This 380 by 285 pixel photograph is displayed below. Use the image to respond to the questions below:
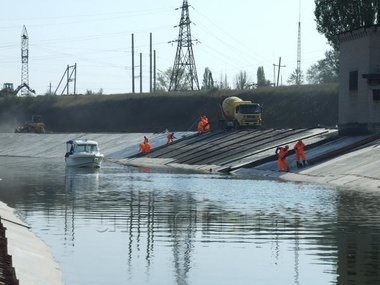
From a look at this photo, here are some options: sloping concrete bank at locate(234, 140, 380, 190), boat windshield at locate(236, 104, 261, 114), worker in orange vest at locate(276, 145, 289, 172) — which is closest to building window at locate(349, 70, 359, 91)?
sloping concrete bank at locate(234, 140, 380, 190)

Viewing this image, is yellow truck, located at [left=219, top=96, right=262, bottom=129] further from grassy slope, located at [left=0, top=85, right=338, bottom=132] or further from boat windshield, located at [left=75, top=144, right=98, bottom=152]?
boat windshield, located at [left=75, top=144, right=98, bottom=152]

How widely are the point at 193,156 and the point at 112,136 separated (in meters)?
28.1

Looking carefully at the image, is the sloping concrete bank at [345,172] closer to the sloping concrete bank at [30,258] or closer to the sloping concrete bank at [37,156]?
the sloping concrete bank at [37,156]

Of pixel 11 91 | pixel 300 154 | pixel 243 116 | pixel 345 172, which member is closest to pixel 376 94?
pixel 300 154

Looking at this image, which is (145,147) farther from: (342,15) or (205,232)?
(205,232)

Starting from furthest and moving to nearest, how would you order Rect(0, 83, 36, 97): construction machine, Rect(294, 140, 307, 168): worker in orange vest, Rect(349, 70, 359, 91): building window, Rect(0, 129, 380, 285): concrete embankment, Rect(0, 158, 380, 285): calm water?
Rect(0, 83, 36, 97): construction machine < Rect(349, 70, 359, 91): building window < Rect(294, 140, 307, 168): worker in orange vest < Rect(0, 129, 380, 285): concrete embankment < Rect(0, 158, 380, 285): calm water

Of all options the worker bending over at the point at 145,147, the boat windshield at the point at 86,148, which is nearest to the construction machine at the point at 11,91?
the worker bending over at the point at 145,147

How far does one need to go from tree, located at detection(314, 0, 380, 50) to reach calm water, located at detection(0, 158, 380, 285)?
3214cm

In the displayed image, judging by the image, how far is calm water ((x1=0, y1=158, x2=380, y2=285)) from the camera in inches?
707

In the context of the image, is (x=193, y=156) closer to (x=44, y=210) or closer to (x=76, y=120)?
(x=44, y=210)

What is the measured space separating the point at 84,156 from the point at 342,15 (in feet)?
81.0

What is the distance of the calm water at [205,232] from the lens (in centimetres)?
1795

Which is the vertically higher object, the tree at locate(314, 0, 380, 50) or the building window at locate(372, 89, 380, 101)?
the tree at locate(314, 0, 380, 50)

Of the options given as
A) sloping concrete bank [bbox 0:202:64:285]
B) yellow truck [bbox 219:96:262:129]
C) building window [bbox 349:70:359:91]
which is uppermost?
building window [bbox 349:70:359:91]
